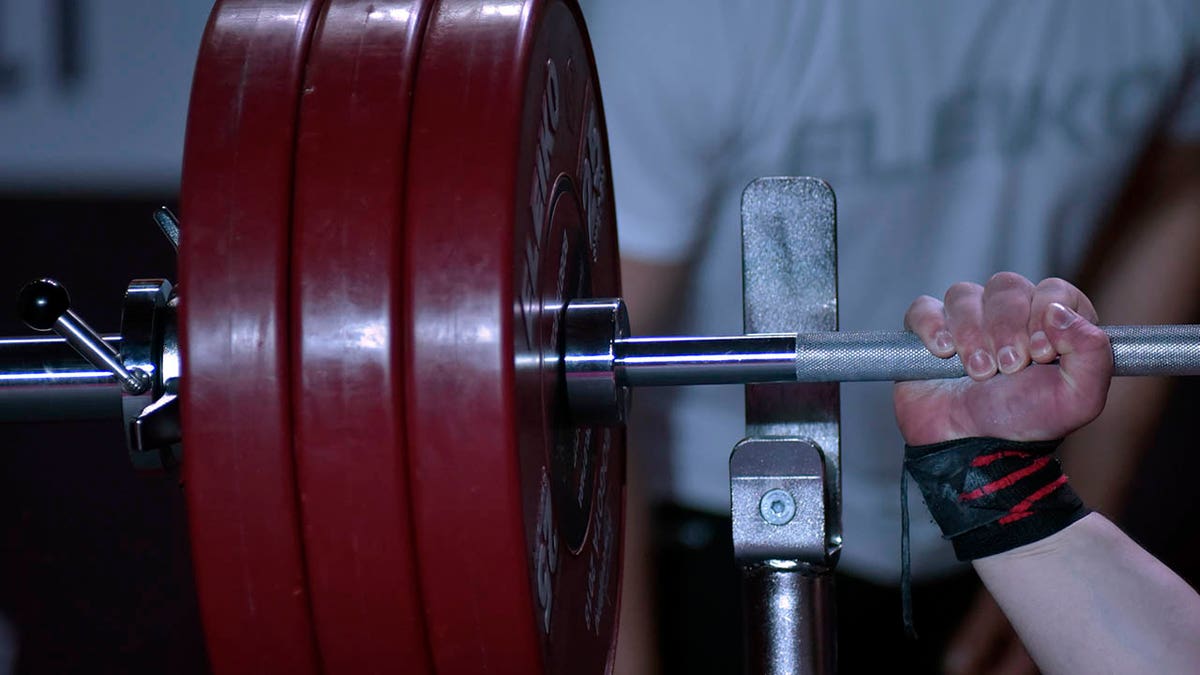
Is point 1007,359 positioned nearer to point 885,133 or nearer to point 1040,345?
point 1040,345

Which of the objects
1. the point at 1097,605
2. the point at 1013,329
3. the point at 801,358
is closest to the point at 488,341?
the point at 801,358

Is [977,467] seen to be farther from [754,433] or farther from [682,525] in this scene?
[682,525]

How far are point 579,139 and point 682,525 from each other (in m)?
1.00

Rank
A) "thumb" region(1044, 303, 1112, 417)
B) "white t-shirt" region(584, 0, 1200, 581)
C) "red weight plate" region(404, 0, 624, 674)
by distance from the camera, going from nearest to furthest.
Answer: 1. "red weight plate" region(404, 0, 624, 674)
2. "thumb" region(1044, 303, 1112, 417)
3. "white t-shirt" region(584, 0, 1200, 581)

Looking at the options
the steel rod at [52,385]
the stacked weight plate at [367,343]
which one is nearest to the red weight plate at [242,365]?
the stacked weight plate at [367,343]

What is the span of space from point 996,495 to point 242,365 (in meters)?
0.52

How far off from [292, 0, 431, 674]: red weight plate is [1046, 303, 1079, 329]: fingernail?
1.41 feet

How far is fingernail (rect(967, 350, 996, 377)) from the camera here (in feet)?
2.53

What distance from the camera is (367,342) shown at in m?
0.63

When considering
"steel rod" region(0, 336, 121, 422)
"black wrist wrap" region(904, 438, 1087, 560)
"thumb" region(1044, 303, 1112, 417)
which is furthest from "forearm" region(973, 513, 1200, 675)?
"steel rod" region(0, 336, 121, 422)

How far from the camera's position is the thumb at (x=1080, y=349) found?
2.46ft

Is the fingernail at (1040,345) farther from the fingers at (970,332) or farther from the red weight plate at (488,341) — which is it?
the red weight plate at (488,341)

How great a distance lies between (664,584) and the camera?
5.81 feet

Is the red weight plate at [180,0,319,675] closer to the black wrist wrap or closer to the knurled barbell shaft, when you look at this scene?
the knurled barbell shaft
